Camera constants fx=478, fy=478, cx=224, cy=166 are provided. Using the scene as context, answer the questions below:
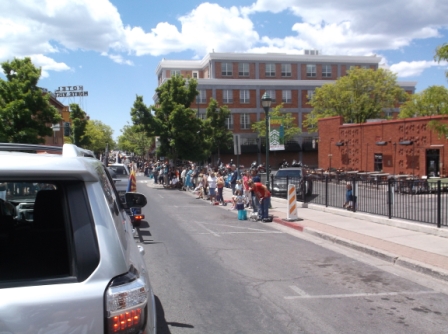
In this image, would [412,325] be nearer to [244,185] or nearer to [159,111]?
[244,185]

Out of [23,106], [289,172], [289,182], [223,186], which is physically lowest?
[223,186]

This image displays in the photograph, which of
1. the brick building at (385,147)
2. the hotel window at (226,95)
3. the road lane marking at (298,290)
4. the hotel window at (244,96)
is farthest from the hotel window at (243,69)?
the road lane marking at (298,290)

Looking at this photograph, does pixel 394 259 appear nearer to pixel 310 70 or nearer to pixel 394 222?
pixel 394 222

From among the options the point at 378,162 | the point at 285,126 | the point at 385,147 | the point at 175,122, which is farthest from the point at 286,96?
the point at 175,122

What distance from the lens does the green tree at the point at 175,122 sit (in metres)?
35.6

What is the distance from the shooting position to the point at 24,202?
237 inches

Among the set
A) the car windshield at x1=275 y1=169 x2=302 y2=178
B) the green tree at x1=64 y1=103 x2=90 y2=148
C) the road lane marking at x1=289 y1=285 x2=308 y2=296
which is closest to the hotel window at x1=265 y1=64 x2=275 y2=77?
the green tree at x1=64 y1=103 x2=90 y2=148

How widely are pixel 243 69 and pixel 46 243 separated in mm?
67517

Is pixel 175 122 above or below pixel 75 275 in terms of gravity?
above

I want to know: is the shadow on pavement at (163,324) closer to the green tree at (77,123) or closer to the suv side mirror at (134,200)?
the suv side mirror at (134,200)

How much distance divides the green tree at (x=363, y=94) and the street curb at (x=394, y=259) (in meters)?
39.1

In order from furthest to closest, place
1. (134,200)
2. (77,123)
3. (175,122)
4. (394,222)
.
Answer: (77,123), (175,122), (394,222), (134,200)

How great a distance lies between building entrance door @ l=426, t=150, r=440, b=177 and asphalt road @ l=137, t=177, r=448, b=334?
936 inches

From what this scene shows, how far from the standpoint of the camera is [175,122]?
117ft
